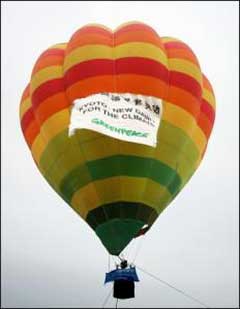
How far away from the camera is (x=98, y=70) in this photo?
1258 centimetres

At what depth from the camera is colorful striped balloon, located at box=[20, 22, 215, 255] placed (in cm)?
1257

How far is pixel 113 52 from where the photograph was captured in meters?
12.9

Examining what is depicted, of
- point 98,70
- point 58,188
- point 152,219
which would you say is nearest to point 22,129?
point 58,188

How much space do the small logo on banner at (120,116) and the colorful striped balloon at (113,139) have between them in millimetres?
186

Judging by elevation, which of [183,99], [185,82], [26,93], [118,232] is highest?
[26,93]

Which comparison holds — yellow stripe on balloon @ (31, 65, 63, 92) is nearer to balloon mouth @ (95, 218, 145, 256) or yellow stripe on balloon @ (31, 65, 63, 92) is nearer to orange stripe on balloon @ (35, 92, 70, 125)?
orange stripe on balloon @ (35, 92, 70, 125)

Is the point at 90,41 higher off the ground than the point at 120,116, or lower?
higher

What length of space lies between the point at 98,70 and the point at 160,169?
2314mm

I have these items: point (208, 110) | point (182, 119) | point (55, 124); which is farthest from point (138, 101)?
point (208, 110)

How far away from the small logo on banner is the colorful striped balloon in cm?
Answer: 19

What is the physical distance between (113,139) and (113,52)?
1.81m

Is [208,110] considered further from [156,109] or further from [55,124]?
[55,124]

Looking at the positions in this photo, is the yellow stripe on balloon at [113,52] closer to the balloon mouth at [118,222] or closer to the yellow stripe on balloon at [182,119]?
the yellow stripe on balloon at [182,119]

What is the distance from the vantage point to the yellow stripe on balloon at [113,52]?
12.8m
